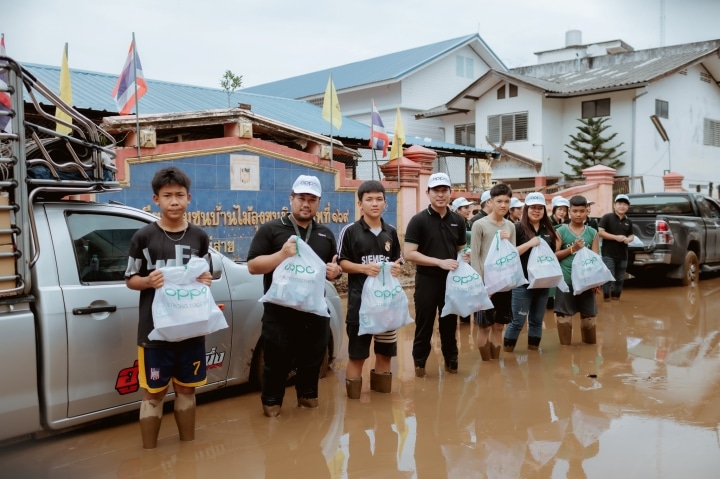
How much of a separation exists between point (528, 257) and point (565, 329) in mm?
1027

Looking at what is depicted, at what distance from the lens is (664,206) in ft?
40.3

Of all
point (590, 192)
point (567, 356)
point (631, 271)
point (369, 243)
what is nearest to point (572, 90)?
point (590, 192)

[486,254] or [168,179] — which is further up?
[168,179]

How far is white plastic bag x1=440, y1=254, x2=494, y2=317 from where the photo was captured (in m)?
5.59

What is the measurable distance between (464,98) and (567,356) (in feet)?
80.4

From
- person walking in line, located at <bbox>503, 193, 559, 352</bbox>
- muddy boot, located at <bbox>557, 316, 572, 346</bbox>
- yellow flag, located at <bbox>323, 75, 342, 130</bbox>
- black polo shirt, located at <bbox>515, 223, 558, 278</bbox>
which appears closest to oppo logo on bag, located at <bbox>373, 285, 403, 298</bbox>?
person walking in line, located at <bbox>503, 193, 559, 352</bbox>

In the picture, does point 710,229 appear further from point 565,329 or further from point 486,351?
point 486,351

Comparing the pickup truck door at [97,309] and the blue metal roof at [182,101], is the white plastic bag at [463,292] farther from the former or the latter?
the blue metal roof at [182,101]

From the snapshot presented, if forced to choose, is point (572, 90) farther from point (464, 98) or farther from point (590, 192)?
point (590, 192)

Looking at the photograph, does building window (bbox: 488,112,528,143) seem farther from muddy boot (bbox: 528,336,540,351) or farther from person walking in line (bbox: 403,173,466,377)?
person walking in line (bbox: 403,173,466,377)

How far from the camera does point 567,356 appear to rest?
6.70 meters

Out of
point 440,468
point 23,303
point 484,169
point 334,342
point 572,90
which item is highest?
point 572,90

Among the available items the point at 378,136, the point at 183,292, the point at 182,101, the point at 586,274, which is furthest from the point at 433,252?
the point at 182,101

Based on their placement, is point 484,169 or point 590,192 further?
point 484,169
